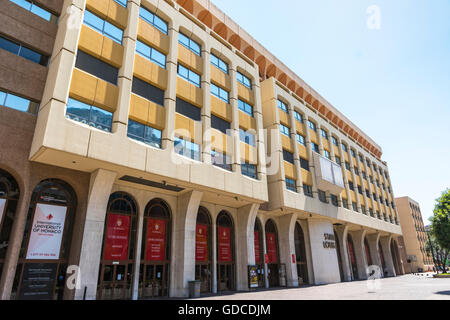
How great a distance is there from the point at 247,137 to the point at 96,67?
13220 millimetres

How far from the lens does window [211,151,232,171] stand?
20727 millimetres

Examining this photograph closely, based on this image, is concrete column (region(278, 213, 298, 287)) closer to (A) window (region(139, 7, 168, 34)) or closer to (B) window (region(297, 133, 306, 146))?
(B) window (region(297, 133, 306, 146))

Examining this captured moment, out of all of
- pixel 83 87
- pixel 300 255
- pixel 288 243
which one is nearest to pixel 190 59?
pixel 83 87

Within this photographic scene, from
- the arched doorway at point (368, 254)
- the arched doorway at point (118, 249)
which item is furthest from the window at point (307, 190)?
the arched doorway at point (368, 254)

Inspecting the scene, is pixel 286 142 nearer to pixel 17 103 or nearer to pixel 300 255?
pixel 300 255

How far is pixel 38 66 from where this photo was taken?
1625 cm

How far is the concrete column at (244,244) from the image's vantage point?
906 inches

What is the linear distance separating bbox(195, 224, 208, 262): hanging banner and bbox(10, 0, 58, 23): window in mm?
17222

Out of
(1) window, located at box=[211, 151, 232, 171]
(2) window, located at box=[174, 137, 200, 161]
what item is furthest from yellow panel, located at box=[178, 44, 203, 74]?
(1) window, located at box=[211, 151, 232, 171]

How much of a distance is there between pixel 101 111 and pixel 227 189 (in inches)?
387

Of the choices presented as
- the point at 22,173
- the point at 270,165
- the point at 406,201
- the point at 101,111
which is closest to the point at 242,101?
the point at 270,165

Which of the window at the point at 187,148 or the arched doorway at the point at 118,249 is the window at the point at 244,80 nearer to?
the window at the point at 187,148
